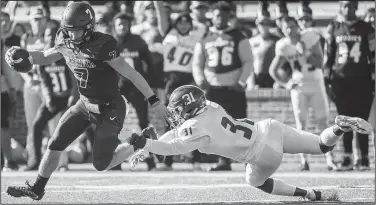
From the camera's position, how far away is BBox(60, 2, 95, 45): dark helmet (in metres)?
7.79

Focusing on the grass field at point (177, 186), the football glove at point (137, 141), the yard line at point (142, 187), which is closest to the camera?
the football glove at point (137, 141)

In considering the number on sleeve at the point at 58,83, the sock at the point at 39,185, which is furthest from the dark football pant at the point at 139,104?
the sock at the point at 39,185

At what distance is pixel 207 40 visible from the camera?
11.5 m

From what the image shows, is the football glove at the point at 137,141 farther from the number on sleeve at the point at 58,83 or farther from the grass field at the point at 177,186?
the number on sleeve at the point at 58,83

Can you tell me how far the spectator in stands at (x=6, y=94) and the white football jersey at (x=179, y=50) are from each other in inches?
74.5

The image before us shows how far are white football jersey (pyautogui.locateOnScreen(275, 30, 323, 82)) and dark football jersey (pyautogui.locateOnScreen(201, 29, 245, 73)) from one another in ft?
1.72

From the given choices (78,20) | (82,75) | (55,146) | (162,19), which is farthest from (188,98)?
(162,19)

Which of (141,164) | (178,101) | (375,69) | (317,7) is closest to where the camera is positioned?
(178,101)

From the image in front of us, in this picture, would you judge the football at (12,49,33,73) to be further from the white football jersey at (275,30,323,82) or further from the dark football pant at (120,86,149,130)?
the white football jersey at (275,30,323,82)

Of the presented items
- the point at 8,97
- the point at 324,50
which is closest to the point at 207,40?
the point at 324,50

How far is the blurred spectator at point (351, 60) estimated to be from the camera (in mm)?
11391

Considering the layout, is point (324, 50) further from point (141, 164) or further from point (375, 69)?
point (141, 164)

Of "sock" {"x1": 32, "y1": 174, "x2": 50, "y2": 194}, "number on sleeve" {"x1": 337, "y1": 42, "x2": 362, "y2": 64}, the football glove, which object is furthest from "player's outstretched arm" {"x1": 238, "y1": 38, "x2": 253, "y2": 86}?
the football glove

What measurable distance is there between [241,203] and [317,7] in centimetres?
1047
